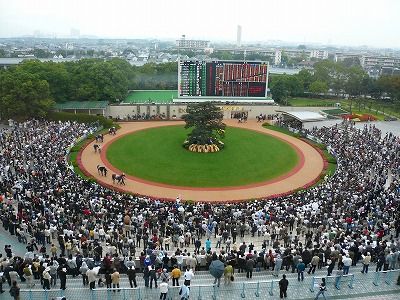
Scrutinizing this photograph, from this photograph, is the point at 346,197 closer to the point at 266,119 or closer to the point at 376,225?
the point at 376,225

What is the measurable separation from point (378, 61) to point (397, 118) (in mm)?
125094

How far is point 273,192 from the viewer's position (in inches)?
1092

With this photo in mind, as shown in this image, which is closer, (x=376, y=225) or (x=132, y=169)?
(x=376, y=225)

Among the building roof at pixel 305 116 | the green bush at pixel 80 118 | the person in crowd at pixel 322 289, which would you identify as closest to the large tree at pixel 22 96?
the green bush at pixel 80 118

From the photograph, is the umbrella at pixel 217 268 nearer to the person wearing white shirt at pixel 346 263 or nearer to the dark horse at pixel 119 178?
the person wearing white shirt at pixel 346 263

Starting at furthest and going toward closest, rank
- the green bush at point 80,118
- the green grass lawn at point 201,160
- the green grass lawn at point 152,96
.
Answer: the green grass lawn at point 152,96
the green bush at point 80,118
the green grass lawn at point 201,160

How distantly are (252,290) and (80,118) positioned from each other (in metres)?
35.6

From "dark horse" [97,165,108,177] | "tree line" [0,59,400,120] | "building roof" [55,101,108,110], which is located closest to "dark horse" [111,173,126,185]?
"dark horse" [97,165,108,177]

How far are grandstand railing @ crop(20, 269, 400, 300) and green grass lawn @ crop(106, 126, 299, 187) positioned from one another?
1421cm

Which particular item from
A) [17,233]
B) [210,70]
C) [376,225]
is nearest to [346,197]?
[376,225]

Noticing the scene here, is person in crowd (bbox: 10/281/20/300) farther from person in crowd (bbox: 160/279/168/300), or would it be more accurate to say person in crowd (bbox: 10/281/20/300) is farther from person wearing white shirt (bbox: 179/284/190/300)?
person wearing white shirt (bbox: 179/284/190/300)

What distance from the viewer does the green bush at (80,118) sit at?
4450 cm

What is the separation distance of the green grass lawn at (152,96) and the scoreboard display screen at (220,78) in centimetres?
900

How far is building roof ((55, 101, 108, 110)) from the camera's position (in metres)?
48.0
